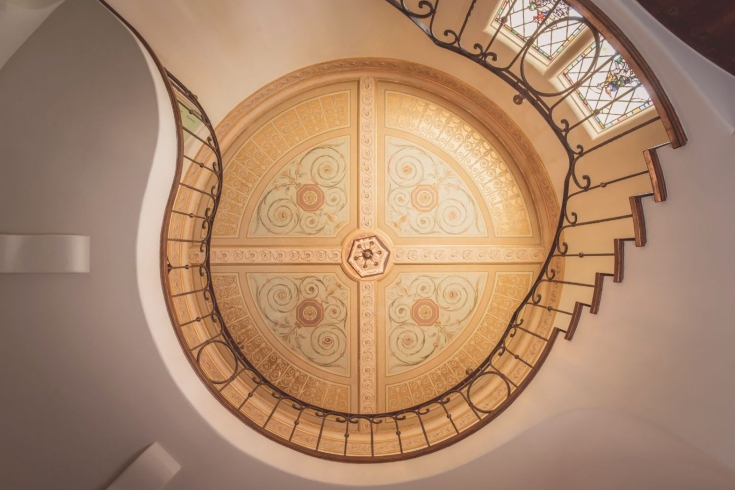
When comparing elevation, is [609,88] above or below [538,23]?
below

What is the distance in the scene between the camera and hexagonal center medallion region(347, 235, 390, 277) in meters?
4.73

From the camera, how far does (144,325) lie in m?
2.74

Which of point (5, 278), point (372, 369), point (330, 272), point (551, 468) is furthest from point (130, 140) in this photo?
point (551, 468)

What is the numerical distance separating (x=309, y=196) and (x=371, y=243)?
3.02ft

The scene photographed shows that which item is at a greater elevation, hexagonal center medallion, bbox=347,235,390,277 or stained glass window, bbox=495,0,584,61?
stained glass window, bbox=495,0,584,61

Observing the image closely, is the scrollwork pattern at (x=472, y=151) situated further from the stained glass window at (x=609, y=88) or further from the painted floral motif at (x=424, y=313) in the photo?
the stained glass window at (x=609, y=88)

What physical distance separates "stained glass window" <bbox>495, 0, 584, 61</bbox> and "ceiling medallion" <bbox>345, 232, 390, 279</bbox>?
2.53 m

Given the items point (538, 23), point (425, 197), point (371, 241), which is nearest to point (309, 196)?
point (371, 241)

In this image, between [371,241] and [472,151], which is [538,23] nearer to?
[472,151]

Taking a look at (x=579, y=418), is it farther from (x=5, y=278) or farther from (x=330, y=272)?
(x=5, y=278)

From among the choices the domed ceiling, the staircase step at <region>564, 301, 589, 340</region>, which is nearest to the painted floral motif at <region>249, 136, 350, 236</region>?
the domed ceiling

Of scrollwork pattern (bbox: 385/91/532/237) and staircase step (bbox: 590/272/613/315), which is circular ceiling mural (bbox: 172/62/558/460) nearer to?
scrollwork pattern (bbox: 385/91/532/237)

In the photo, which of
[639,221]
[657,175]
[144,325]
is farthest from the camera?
[144,325]

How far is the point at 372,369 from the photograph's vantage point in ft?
15.8
